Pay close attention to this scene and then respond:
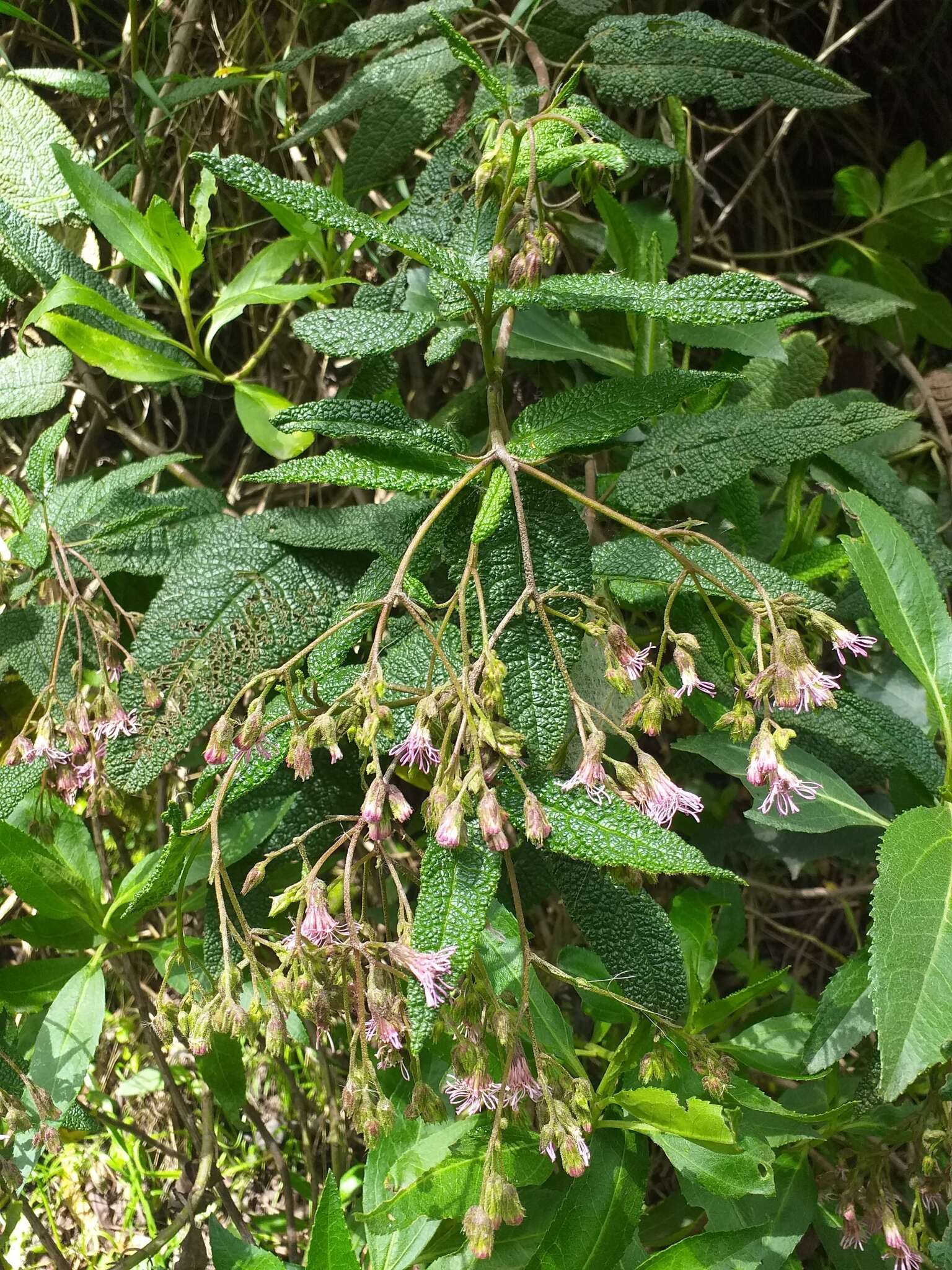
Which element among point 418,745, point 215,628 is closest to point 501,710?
point 418,745

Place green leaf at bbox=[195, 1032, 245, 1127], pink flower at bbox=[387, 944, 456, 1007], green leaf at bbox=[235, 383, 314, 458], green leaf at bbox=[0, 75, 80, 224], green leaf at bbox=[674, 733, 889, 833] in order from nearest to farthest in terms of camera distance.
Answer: pink flower at bbox=[387, 944, 456, 1007], green leaf at bbox=[674, 733, 889, 833], green leaf at bbox=[195, 1032, 245, 1127], green leaf at bbox=[235, 383, 314, 458], green leaf at bbox=[0, 75, 80, 224]

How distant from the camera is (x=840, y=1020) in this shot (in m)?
0.89

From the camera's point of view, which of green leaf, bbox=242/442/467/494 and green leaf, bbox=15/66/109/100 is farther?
green leaf, bbox=15/66/109/100

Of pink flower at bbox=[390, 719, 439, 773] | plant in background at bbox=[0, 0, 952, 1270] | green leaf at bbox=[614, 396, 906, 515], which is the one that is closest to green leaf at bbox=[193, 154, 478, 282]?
plant in background at bbox=[0, 0, 952, 1270]

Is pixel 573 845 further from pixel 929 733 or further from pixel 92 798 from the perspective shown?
pixel 929 733

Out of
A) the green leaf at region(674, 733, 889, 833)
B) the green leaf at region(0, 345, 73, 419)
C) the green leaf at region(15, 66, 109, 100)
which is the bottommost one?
the green leaf at region(674, 733, 889, 833)

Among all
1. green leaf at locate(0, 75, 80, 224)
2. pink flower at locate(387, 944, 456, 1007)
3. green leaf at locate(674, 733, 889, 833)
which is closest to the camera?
pink flower at locate(387, 944, 456, 1007)

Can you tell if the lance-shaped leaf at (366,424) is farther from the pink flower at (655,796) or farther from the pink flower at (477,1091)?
the pink flower at (477,1091)

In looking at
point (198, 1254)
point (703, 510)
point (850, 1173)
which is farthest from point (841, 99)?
point (198, 1254)

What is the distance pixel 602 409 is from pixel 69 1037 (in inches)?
30.1

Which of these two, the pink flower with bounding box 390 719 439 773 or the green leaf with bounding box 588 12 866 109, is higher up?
the green leaf with bounding box 588 12 866 109

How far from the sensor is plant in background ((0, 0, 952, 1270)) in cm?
71

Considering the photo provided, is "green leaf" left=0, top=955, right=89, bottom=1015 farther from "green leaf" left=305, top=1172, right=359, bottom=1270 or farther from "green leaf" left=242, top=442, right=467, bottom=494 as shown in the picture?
"green leaf" left=242, top=442, right=467, bottom=494

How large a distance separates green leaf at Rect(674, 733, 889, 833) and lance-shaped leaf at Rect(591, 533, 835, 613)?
0.14 meters
